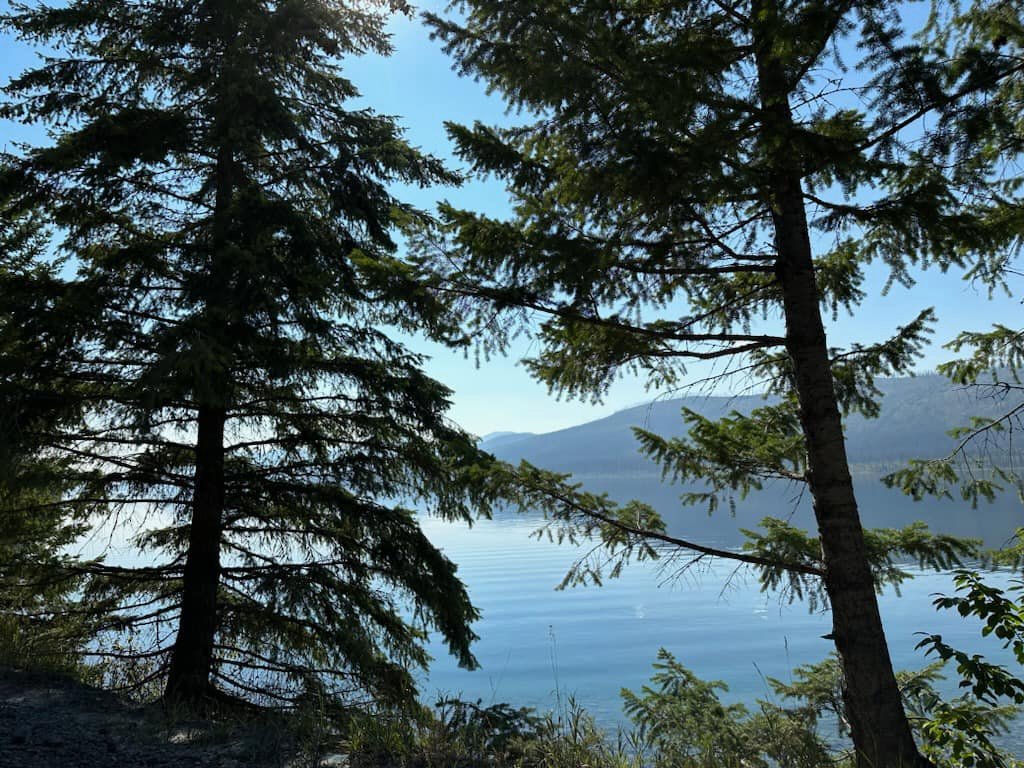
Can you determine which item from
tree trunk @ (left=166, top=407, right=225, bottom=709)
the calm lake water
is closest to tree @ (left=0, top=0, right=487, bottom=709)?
tree trunk @ (left=166, top=407, right=225, bottom=709)

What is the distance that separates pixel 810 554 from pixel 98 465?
7.67 m

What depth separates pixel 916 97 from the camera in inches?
184

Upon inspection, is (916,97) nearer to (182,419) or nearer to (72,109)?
(182,419)

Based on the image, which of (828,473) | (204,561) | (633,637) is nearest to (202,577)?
(204,561)

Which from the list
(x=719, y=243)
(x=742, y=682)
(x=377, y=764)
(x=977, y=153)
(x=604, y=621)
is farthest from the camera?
(x=604, y=621)

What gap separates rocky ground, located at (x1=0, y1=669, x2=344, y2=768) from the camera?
4.41 m

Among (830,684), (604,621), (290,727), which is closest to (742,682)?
(604,621)

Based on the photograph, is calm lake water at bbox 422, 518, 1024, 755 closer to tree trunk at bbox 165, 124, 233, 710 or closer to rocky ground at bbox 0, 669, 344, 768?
tree trunk at bbox 165, 124, 233, 710

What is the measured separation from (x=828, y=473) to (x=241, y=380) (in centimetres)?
591

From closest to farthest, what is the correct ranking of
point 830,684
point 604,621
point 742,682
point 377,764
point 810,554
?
1. point 377,764
2. point 810,554
3. point 830,684
4. point 742,682
5. point 604,621

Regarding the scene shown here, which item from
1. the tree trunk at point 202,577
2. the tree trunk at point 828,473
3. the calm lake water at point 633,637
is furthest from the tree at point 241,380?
the calm lake water at point 633,637

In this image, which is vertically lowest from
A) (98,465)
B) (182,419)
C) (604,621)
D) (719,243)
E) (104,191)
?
(604,621)

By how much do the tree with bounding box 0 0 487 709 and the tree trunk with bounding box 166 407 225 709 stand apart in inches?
0.9

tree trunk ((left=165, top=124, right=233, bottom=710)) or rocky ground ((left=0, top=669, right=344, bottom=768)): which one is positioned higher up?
tree trunk ((left=165, top=124, right=233, bottom=710))
